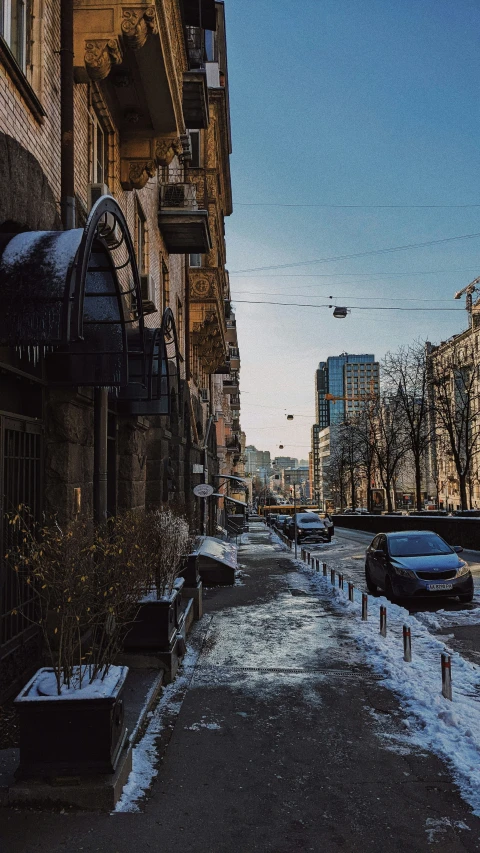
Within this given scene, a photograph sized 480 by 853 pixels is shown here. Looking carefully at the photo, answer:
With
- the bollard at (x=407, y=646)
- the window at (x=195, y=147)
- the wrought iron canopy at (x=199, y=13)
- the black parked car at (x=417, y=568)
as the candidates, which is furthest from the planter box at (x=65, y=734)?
the window at (x=195, y=147)

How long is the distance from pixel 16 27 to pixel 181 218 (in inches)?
416

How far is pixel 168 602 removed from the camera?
7492mm

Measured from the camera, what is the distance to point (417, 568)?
535 inches

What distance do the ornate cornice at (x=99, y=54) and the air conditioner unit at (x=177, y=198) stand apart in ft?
29.7

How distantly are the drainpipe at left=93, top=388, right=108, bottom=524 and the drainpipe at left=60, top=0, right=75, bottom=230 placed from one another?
2298 mm

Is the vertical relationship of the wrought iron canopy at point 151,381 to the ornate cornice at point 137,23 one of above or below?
below

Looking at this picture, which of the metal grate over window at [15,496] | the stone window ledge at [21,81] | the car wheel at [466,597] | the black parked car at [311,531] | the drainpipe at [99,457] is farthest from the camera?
the black parked car at [311,531]

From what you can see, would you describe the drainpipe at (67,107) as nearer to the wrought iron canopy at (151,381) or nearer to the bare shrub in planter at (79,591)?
the wrought iron canopy at (151,381)

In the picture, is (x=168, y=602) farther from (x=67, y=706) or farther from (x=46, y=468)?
(x=67, y=706)

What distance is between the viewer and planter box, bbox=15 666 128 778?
4.29m

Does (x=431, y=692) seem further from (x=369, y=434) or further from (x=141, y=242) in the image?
(x=369, y=434)

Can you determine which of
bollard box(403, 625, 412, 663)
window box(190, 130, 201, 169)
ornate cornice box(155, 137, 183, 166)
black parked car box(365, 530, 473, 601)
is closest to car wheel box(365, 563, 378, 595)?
black parked car box(365, 530, 473, 601)

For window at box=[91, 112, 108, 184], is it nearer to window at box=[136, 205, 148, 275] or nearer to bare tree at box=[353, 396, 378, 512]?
window at box=[136, 205, 148, 275]

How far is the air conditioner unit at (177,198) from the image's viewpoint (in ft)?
57.4
